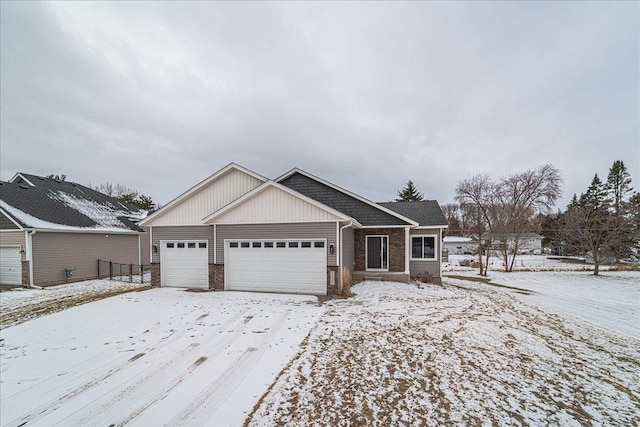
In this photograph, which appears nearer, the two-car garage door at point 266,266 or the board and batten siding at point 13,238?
the two-car garage door at point 266,266

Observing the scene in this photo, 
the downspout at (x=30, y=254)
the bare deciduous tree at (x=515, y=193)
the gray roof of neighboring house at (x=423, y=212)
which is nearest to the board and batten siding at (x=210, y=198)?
the downspout at (x=30, y=254)

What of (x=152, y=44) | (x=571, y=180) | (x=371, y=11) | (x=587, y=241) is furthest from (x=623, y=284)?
(x=152, y=44)

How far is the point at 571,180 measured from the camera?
32.1m

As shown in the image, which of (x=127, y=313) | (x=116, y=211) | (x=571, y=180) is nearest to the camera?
(x=127, y=313)

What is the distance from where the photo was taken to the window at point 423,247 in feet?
47.3

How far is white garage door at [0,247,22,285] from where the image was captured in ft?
44.0

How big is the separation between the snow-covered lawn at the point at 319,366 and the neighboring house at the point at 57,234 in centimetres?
821

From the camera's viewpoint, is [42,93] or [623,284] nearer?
[42,93]

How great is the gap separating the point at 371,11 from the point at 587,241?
73.4 ft

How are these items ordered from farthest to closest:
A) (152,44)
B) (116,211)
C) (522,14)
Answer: (116,211), (152,44), (522,14)

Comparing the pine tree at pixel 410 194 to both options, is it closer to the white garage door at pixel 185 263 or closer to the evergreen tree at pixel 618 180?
the evergreen tree at pixel 618 180

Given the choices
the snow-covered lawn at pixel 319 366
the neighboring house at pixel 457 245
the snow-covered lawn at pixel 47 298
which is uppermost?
the snow-covered lawn at pixel 319 366

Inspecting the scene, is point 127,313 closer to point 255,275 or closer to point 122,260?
point 255,275

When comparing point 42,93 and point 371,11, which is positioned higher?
point 371,11
